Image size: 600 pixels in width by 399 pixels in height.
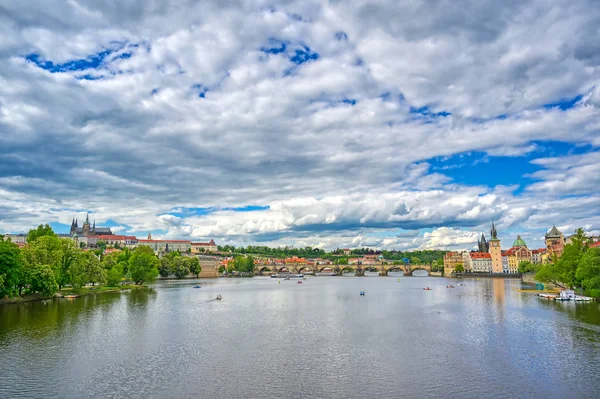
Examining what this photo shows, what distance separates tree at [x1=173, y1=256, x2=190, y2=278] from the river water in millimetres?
102287

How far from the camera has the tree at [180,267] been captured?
15812 cm

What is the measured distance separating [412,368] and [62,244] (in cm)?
6538

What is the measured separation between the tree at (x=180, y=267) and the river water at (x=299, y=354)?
102 metres

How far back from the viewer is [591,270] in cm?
6278

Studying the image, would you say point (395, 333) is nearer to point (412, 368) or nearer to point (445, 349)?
point (445, 349)

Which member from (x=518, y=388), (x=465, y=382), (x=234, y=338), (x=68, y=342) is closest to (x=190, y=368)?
Answer: (x=234, y=338)

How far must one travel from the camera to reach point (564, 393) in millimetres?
24000

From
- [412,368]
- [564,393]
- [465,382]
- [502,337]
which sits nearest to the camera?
[564,393]

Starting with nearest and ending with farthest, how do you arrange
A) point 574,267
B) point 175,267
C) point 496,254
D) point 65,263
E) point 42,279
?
point 42,279 < point 65,263 < point 574,267 < point 175,267 < point 496,254

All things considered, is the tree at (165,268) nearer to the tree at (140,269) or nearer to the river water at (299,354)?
the tree at (140,269)

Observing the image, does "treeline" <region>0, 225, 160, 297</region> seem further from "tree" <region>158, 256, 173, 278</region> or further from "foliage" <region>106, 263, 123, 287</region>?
"tree" <region>158, 256, 173, 278</region>

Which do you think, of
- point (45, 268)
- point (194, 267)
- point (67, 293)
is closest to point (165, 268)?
point (194, 267)

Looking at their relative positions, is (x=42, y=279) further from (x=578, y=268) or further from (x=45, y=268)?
(x=578, y=268)

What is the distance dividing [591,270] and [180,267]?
126 metres
